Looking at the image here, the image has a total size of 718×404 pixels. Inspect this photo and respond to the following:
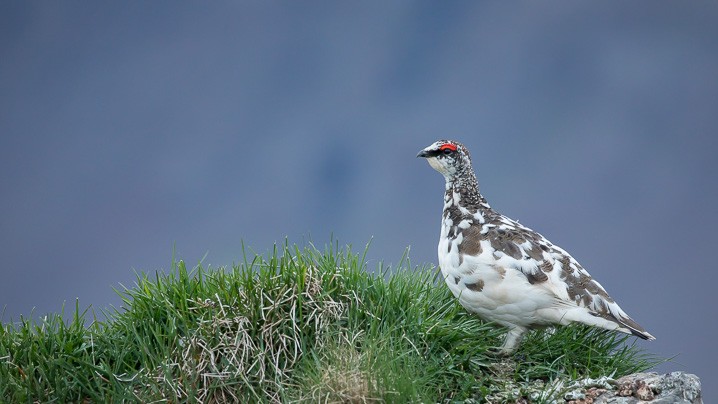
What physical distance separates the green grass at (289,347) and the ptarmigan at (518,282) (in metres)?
0.21

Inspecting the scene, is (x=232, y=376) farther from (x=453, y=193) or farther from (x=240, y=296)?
(x=453, y=193)

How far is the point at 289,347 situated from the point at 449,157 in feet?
8.97

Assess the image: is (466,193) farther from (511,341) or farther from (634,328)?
(634,328)

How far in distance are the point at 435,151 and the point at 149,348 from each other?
3.42 m

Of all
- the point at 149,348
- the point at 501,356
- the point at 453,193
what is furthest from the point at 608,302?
the point at 149,348

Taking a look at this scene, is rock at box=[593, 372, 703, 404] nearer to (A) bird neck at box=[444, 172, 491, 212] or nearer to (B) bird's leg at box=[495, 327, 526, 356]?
(B) bird's leg at box=[495, 327, 526, 356]

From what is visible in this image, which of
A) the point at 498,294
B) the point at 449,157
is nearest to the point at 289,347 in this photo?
the point at 498,294

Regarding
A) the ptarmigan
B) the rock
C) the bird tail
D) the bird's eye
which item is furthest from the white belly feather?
the bird's eye

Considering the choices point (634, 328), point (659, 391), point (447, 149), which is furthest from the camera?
point (447, 149)

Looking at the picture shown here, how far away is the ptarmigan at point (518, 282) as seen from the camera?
755cm

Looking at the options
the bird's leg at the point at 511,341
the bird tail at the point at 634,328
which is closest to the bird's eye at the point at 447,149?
the bird's leg at the point at 511,341

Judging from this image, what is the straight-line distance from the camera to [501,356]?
760cm

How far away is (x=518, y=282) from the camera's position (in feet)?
24.9

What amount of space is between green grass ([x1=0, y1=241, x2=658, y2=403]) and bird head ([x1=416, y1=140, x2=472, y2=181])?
127cm
